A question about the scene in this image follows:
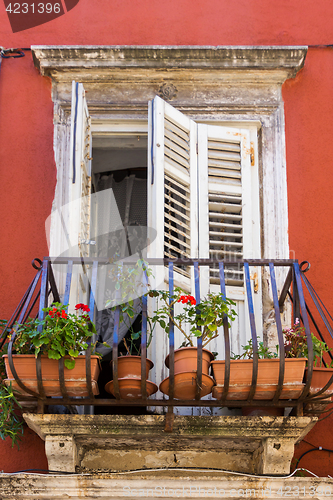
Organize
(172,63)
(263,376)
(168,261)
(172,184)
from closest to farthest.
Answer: (263,376)
(168,261)
(172,184)
(172,63)

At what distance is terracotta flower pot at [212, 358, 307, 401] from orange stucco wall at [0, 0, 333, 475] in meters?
0.81

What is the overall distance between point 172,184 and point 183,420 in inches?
72.7

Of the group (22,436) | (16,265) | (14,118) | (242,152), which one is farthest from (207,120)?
(22,436)

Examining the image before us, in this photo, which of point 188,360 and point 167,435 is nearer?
point 188,360

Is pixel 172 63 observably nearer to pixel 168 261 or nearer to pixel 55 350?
pixel 168 261

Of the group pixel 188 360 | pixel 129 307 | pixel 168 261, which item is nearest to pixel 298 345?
pixel 188 360

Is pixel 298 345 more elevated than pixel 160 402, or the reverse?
pixel 298 345

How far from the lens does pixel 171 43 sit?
5.85 m

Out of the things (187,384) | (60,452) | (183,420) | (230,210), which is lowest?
(60,452)

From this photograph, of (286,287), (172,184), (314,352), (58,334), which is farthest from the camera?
(172,184)

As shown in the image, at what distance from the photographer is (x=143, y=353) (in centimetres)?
407

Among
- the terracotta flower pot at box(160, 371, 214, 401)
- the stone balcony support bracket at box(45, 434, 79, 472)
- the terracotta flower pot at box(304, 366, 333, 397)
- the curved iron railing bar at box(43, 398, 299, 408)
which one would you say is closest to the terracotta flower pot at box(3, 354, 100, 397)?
the curved iron railing bar at box(43, 398, 299, 408)

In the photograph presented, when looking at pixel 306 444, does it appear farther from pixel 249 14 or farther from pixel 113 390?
pixel 249 14

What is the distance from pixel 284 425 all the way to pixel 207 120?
2563 millimetres
